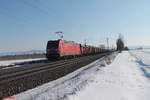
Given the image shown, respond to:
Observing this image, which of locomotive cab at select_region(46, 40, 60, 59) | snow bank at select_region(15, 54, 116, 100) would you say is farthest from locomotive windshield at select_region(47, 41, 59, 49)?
snow bank at select_region(15, 54, 116, 100)

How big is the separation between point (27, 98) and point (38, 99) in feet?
2.75

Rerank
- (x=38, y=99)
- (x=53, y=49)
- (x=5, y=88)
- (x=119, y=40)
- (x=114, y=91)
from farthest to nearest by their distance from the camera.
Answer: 1. (x=119, y=40)
2. (x=53, y=49)
3. (x=5, y=88)
4. (x=114, y=91)
5. (x=38, y=99)

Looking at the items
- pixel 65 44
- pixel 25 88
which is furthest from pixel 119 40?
pixel 25 88

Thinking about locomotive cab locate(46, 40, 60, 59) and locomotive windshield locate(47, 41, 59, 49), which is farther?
locomotive windshield locate(47, 41, 59, 49)

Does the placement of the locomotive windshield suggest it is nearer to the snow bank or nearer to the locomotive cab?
the locomotive cab

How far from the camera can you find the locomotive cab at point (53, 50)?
3966cm

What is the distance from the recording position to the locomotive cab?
39.7 meters

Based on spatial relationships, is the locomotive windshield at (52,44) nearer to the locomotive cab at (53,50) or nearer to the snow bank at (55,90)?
the locomotive cab at (53,50)

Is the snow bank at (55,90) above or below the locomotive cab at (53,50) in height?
below

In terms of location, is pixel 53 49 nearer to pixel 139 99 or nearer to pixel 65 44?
pixel 65 44

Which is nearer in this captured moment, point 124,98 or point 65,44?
Result: point 124,98

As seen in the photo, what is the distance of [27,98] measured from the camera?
982cm

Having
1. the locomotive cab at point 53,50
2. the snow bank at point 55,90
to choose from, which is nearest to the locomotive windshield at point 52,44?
the locomotive cab at point 53,50

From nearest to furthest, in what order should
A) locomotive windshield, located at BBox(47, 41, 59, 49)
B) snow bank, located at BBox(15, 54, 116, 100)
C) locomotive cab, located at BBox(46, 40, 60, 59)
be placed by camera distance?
1. snow bank, located at BBox(15, 54, 116, 100)
2. locomotive cab, located at BBox(46, 40, 60, 59)
3. locomotive windshield, located at BBox(47, 41, 59, 49)
